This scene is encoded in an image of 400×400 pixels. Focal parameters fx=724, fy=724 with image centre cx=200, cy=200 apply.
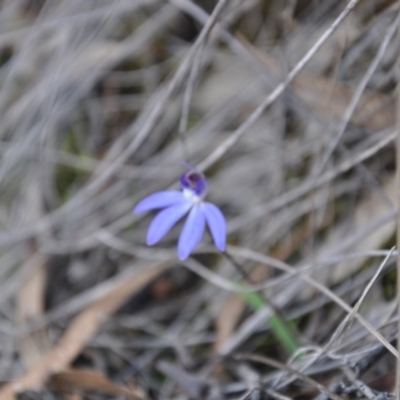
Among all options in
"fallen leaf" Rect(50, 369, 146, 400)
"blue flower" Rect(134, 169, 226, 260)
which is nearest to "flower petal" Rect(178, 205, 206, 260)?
"blue flower" Rect(134, 169, 226, 260)

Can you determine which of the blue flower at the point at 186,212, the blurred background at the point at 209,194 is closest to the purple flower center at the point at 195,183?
the blue flower at the point at 186,212

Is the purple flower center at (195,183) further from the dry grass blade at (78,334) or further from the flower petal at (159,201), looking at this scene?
the dry grass blade at (78,334)

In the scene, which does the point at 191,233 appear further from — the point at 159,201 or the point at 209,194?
the point at 209,194

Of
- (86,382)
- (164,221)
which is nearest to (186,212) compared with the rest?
(164,221)

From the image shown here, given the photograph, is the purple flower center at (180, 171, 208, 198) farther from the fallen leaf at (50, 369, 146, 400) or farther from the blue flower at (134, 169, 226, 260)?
the fallen leaf at (50, 369, 146, 400)

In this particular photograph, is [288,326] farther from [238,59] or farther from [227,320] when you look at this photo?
[238,59]

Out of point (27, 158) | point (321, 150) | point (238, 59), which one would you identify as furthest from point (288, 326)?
point (27, 158)

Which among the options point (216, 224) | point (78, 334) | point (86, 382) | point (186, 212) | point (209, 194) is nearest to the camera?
point (216, 224)

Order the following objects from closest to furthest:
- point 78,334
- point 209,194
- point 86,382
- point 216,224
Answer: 1. point 216,224
2. point 86,382
3. point 78,334
4. point 209,194
